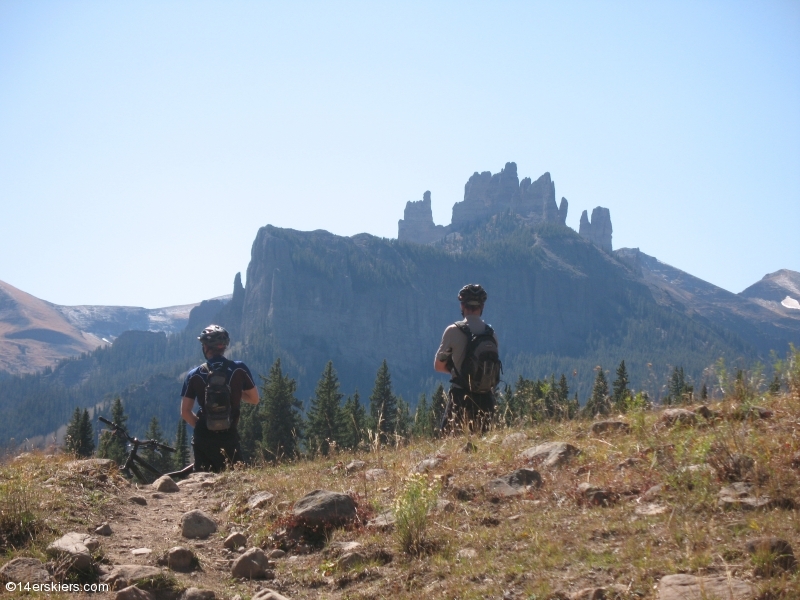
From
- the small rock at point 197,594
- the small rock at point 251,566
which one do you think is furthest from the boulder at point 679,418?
the small rock at point 197,594

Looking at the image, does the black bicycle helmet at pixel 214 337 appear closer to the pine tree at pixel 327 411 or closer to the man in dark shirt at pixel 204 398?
the man in dark shirt at pixel 204 398

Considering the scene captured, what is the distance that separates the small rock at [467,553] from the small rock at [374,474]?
2813mm

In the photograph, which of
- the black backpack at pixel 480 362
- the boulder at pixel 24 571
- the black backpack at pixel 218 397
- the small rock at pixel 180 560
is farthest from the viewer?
the black backpack at pixel 218 397

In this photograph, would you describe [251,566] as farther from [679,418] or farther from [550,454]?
[679,418]

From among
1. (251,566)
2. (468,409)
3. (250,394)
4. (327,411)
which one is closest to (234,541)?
(251,566)

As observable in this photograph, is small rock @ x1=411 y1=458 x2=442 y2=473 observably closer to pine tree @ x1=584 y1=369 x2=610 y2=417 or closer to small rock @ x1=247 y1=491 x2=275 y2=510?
small rock @ x1=247 y1=491 x2=275 y2=510

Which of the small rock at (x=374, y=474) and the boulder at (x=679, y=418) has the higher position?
the boulder at (x=679, y=418)

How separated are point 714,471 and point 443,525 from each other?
2365 millimetres

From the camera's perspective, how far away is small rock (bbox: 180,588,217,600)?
5223 millimetres

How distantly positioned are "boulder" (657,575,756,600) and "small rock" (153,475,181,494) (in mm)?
6731

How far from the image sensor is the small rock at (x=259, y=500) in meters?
7.71

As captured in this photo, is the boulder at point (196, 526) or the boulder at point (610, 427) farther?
the boulder at point (610, 427)

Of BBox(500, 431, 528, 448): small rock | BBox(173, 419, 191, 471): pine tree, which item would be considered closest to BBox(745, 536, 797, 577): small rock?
BBox(500, 431, 528, 448): small rock

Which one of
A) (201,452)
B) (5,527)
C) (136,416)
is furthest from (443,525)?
(136,416)
